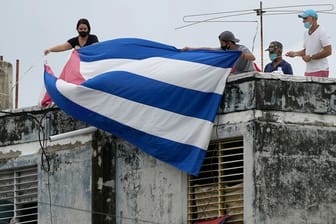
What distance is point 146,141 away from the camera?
28.5m

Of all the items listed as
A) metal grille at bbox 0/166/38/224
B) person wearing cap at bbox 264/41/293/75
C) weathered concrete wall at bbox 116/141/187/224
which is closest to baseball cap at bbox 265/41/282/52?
person wearing cap at bbox 264/41/293/75

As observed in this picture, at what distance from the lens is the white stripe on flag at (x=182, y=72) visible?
2828 cm

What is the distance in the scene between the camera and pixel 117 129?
28719 millimetres

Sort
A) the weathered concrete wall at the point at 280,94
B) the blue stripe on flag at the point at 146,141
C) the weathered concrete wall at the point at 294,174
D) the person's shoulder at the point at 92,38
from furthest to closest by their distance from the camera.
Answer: the person's shoulder at the point at 92,38 < the blue stripe on flag at the point at 146,141 < the weathered concrete wall at the point at 280,94 < the weathered concrete wall at the point at 294,174

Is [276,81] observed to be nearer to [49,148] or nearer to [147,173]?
[147,173]

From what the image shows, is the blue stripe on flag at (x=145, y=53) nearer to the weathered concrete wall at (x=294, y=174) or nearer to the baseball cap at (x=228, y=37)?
the baseball cap at (x=228, y=37)

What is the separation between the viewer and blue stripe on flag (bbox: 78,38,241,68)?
28344mm

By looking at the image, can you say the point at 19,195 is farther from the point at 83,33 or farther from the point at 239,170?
the point at 239,170

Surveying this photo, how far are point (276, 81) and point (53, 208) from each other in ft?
15.9

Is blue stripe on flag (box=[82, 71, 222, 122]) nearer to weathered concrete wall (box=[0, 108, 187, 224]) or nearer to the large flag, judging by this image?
the large flag

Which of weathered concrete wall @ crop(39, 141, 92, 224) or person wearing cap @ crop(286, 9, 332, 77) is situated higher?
person wearing cap @ crop(286, 9, 332, 77)

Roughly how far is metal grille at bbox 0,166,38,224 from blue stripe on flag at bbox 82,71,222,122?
272cm

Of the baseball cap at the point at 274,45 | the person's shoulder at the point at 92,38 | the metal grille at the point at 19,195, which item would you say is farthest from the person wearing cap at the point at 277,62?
the metal grille at the point at 19,195

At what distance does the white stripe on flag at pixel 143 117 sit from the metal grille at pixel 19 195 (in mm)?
2391
